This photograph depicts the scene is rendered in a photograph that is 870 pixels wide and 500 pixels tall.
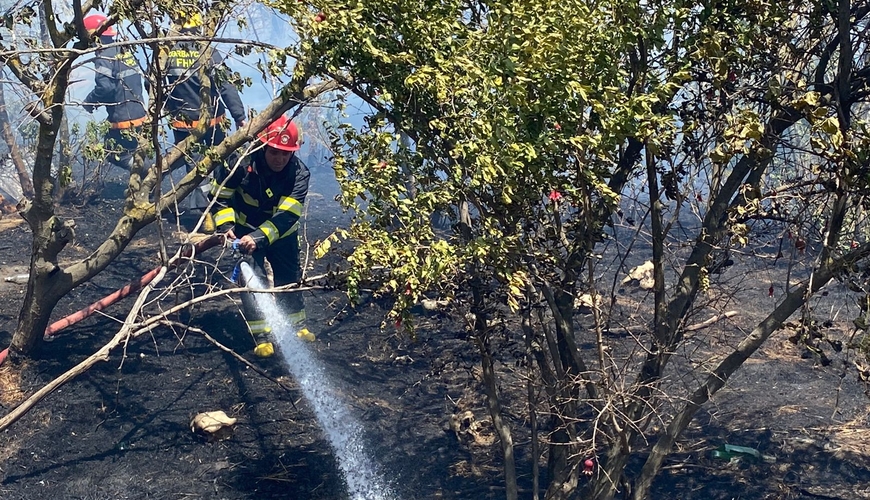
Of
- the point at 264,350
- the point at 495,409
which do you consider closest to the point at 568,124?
the point at 495,409

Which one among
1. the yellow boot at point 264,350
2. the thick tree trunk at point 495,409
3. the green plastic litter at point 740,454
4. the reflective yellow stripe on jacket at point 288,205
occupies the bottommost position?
the yellow boot at point 264,350

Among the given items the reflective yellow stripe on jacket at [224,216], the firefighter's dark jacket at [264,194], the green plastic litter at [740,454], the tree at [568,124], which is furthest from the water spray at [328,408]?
the green plastic litter at [740,454]

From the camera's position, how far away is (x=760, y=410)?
5.99 metres

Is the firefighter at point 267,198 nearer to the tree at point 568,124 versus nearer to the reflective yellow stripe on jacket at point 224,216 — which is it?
the reflective yellow stripe on jacket at point 224,216

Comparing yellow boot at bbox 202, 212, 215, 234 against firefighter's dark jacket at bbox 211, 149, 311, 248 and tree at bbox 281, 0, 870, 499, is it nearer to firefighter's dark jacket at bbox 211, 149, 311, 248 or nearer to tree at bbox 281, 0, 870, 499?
firefighter's dark jacket at bbox 211, 149, 311, 248

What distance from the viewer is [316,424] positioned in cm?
587

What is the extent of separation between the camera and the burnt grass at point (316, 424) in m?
4.99

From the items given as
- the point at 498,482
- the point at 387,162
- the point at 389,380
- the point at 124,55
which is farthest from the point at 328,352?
the point at 387,162

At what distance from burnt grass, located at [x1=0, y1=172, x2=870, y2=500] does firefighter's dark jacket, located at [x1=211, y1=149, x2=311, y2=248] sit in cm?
116

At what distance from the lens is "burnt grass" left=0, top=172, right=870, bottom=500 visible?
4.99 m

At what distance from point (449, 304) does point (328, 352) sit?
359 cm

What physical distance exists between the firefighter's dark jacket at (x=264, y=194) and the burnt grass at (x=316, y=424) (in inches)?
45.7

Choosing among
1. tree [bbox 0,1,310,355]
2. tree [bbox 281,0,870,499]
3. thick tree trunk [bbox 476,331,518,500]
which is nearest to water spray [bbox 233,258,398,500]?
tree [bbox 0,1,310,355]

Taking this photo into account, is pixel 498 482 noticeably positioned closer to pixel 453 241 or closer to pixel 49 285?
pixel 453 241
